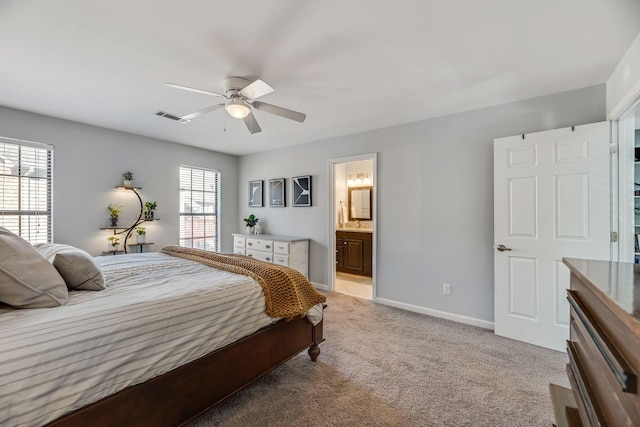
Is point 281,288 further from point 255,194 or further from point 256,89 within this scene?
point 255,194

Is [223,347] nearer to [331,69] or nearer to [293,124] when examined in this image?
[331,69]

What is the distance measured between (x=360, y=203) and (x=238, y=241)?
263 centimetres

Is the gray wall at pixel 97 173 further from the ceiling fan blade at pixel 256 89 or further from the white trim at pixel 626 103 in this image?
the white trim at pixel 626 103

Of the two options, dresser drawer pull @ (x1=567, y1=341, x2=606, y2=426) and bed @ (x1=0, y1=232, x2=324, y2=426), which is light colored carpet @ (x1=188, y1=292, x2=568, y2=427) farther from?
dresser drawer pull @ (x1=567, y1=341, x2=606, y2=426)

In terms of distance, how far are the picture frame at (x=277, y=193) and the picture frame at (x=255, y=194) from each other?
0.85 feet

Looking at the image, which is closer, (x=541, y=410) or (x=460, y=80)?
(x=541, y=410)

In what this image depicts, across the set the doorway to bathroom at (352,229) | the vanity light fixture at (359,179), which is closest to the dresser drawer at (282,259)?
the doorway to bathroom at (352,229)

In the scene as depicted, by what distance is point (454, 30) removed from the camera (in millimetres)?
1827

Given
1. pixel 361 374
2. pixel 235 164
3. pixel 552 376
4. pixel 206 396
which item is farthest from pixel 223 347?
pixel 235 164

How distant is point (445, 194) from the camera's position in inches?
132

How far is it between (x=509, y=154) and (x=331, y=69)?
1987mm

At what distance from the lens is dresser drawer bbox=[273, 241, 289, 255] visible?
4.37m

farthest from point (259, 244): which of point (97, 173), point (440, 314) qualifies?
point (440, 314)

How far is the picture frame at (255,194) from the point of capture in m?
5.44
